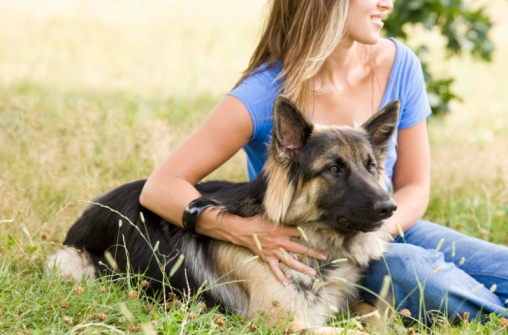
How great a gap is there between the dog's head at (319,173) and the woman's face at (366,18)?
514 millimetres

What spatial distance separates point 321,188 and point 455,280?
2.89 feet

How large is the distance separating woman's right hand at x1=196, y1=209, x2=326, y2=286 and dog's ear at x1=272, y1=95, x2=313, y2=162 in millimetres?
374

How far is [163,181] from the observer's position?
11.6 feet

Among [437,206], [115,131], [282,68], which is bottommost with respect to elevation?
[437,206]

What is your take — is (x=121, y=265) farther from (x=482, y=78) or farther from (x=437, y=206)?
(x=482, y=78)

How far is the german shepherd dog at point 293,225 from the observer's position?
3.18m

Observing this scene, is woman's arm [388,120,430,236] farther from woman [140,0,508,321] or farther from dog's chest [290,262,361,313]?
dog's chest [290,262,361,313]

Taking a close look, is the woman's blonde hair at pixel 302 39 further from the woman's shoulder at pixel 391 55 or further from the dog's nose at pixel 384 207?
the dog's nose at pixel 384 207

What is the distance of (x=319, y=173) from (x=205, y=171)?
70 cm

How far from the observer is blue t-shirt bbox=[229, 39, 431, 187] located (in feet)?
11.8

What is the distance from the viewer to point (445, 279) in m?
3.39

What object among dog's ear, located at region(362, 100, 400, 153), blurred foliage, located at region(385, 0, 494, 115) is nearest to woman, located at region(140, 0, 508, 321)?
dog's ear, located at region(362, 100, 400, 153)

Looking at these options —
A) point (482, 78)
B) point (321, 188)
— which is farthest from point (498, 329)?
Answer: point (482, 78)

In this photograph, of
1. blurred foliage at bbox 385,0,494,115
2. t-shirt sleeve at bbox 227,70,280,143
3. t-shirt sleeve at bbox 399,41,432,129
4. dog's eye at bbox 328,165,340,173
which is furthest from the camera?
blurred foliage at bbox 385,0,494,115
